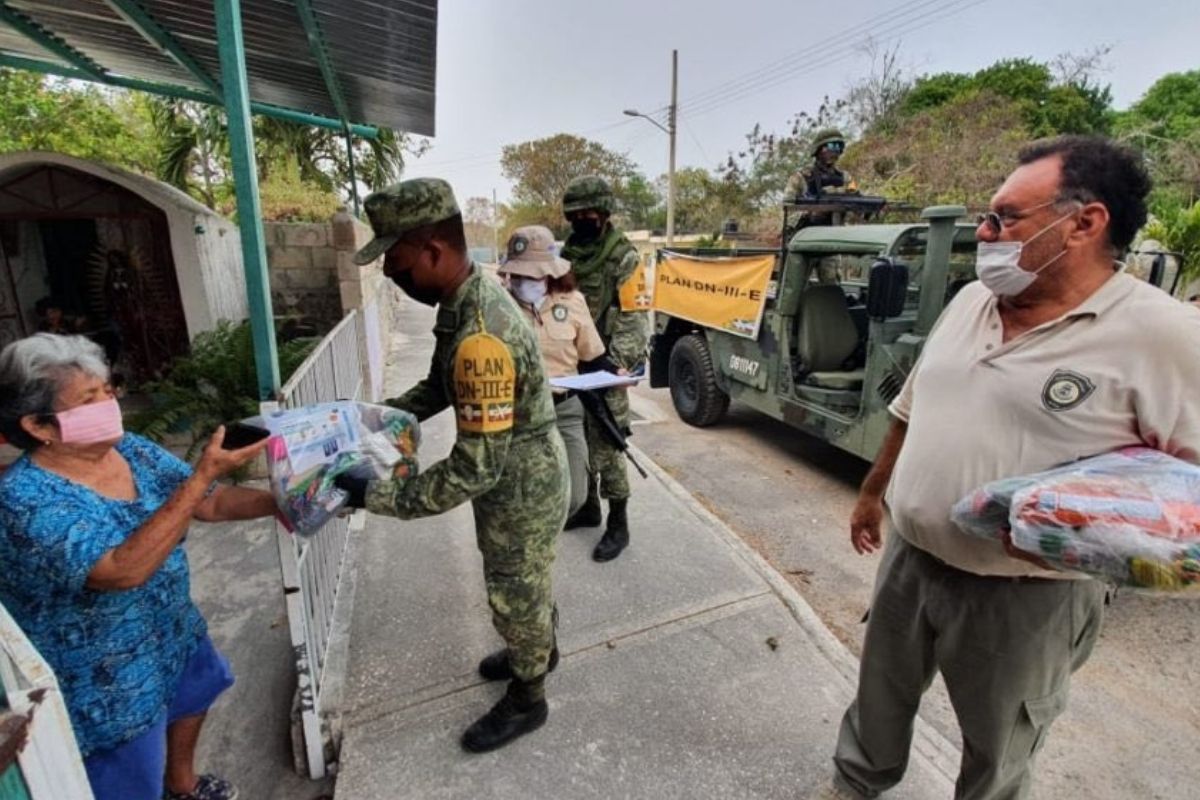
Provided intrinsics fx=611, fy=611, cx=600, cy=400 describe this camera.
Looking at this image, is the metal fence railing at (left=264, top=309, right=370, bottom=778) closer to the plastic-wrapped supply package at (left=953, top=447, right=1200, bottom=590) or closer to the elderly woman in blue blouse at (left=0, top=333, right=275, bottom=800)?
the elderly woman in blue blouse at (left=0, top=333, right=275, bottom=800)

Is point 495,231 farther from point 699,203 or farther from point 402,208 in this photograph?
point 402,208

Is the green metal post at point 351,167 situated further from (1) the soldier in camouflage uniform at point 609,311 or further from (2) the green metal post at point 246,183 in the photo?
(2) the green metal post at point 246,183

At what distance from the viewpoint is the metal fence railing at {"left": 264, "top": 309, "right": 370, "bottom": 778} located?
66.9 inches

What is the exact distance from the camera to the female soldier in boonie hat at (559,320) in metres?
2.51

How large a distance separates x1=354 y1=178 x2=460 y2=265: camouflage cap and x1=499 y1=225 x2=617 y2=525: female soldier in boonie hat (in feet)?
3.32

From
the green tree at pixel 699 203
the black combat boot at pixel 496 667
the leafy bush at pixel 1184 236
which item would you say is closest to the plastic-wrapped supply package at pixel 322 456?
the black combat boot at pixel 496 667

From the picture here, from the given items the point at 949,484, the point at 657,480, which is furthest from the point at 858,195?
the point at 949,484

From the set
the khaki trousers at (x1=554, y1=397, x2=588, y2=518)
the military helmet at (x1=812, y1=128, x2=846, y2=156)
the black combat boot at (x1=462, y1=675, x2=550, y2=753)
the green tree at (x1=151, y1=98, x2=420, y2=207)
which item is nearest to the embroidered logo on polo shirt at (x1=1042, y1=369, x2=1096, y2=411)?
the black combat boot at (x1=462, y1=675, x2=550, y2=753)

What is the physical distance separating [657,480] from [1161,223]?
697 cm

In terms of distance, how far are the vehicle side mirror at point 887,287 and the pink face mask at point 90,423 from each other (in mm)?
3339

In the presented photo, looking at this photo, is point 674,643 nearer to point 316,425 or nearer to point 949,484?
point 949,484

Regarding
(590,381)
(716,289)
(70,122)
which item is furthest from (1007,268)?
(70,122)

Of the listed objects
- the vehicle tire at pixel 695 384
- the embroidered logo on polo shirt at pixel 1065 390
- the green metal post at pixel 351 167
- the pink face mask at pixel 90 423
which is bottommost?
the vehicle tire at pixel 695 384

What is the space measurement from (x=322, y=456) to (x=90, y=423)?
0.43 m
